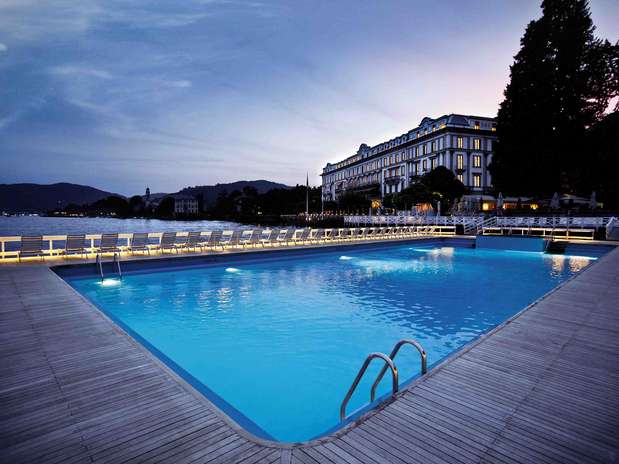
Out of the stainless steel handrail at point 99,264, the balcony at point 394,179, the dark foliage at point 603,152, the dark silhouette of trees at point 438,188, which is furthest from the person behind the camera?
the balcony at point 394,179

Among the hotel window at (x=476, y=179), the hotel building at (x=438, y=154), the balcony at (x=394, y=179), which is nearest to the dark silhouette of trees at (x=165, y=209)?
the hotel building at (x=438, y=154)

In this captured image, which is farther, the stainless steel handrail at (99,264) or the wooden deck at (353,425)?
the stainless steel handrail at (99,264)

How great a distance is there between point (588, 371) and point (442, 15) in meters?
30.1

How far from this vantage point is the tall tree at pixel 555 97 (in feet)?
106

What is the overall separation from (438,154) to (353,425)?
62.6 meters

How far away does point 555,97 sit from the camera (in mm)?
33156

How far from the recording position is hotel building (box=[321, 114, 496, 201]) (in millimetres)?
58031

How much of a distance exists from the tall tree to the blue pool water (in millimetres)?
21023

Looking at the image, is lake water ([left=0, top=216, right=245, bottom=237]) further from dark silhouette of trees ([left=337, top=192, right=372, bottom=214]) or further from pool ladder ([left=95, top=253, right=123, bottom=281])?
pool ladder ([left=95, top=253, right=123, bottom=281])

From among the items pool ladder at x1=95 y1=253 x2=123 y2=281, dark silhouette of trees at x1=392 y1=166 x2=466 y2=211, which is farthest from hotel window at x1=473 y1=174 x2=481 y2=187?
pool ladder at x1=95 y1=253 x2=123 y2=281

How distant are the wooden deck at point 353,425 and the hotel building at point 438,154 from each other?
50.7m

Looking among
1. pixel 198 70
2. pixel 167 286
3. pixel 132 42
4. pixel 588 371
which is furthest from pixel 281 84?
pixel 588 371

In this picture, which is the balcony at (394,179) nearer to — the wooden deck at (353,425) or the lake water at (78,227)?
the lake water at (78,227)

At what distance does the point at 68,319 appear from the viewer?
5.92m
